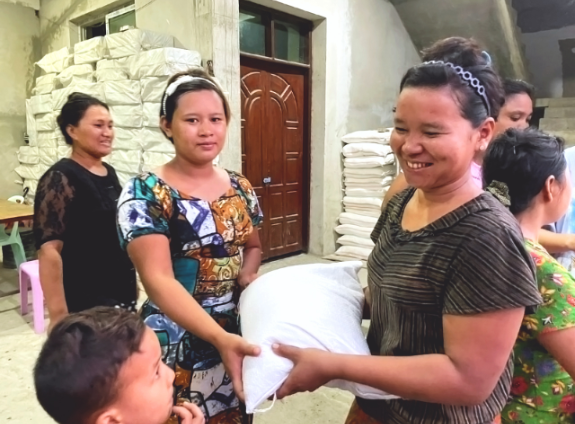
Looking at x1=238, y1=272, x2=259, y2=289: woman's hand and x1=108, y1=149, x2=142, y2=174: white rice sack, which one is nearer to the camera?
x1=238, y1=272, x2=259, y2=289: woman's hand

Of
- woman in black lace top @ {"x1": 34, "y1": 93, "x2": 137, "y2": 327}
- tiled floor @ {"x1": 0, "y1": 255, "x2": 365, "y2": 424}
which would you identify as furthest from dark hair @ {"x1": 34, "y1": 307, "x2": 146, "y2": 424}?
tiled floor @ {"x1": 0, "y1": 255, "x2": 365, "y2": 424}

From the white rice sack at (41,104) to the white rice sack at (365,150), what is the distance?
10.5 feet

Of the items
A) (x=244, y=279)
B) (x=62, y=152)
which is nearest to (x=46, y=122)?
(x=62, y=152)

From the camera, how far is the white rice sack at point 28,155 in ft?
17.0

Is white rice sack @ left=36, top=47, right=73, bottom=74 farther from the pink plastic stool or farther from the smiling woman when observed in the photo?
the smiling woman

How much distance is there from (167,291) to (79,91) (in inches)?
147

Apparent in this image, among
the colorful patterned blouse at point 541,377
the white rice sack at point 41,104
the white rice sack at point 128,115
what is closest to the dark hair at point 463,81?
the colorful patterned blouse at point 541,377

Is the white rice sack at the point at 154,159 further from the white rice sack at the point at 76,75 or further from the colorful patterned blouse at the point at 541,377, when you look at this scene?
the colorful patterned blouse at the point at 541,377

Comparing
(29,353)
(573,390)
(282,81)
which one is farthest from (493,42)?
(29,353)

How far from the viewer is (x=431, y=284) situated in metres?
0.74

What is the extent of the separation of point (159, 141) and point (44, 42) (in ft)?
11.9

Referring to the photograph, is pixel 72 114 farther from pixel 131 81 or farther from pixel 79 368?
pixel 131 81

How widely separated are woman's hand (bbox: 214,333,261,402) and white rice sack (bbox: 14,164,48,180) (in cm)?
492

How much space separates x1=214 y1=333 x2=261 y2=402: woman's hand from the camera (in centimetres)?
88
